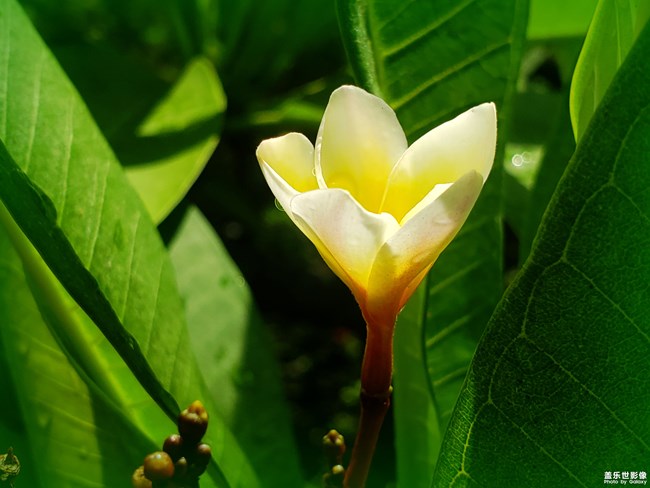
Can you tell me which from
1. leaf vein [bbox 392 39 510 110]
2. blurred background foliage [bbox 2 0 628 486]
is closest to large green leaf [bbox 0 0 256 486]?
leaf vein [bbox 392 39 510 110]

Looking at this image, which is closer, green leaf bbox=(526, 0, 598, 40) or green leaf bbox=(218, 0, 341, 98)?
green leaf bbox=(526, 0, 598, 40)

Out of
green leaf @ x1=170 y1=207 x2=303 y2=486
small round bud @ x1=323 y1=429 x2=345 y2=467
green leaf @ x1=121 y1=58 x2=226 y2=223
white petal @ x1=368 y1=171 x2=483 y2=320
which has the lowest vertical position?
green leaf @ x1=170 y1=207 x2=303 y2=486

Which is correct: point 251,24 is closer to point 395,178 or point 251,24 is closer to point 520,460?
point 395,178

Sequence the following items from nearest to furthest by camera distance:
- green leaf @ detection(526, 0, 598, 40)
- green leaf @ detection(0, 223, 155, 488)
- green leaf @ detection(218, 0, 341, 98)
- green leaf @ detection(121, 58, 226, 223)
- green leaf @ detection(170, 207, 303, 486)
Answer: green leaf @ detection(0, 223, 155, 488), green leaf @ detection(170, 207, 303, 486), green leaf @ detection(121, 58, 226, 223), green leaf @ detection(526, 0, 598, 40), green leaf @ detection(218, 0, 341, 98)

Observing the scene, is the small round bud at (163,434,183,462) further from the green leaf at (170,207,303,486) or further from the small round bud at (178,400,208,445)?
the green leaf at (170,207,303,486)

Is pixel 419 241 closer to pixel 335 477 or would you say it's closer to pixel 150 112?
pixel 335 477

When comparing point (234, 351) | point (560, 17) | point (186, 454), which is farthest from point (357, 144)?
point (560, 17)
